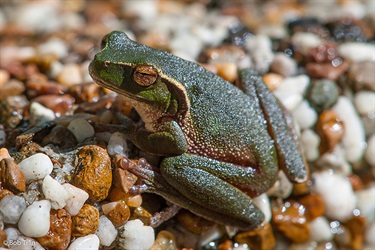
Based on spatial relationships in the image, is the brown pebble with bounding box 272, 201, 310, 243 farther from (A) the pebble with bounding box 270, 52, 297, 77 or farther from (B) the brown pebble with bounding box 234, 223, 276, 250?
(A) the pebble with bounding box 270, 52, 297, 77

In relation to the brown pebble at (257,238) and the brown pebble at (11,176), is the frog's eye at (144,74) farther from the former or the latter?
the brown pebble at (257,238)

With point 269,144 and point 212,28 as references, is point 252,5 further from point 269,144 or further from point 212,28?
point 269,144

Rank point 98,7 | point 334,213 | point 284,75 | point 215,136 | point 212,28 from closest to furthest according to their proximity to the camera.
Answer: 1. point 215,136
2. point 334,213
3. point 284,75
4. point 212,28
5. point 98,7

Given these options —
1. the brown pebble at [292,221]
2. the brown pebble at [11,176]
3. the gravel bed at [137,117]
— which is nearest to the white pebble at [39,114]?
the gravel bed at [137,117]

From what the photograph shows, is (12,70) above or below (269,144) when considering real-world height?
below

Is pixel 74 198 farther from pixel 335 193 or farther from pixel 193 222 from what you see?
pixel 335 193

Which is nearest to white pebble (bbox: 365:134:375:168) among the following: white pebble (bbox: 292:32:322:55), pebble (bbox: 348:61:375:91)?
pebble (bbox: 348:61:375:91)

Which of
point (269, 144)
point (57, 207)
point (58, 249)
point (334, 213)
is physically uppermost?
point (269, 144)

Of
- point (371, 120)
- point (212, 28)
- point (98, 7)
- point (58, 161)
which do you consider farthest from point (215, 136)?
point (98, 7)
